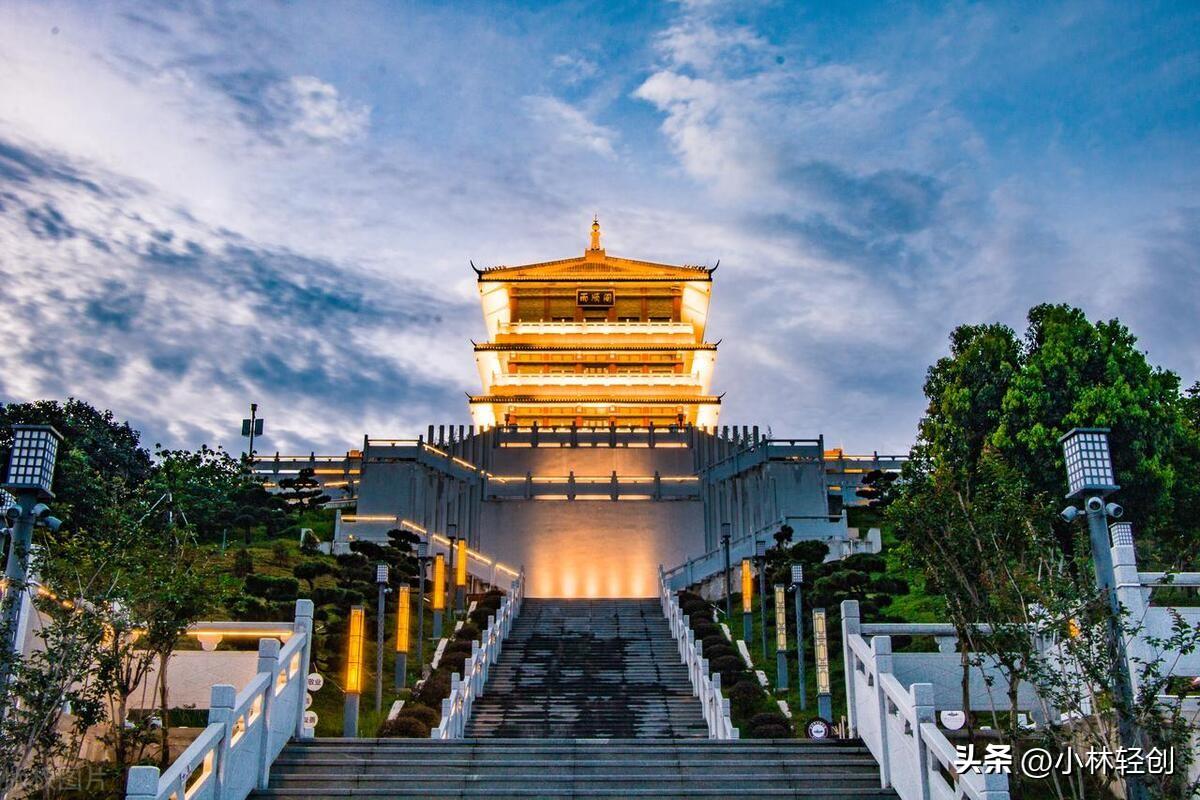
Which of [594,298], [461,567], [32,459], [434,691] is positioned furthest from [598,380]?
[32,459]

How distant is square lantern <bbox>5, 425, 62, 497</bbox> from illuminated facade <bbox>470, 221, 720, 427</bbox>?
3736 cm

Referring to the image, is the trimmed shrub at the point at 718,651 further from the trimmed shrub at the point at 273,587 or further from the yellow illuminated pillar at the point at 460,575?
the trimmed shrub at the point at 273,587

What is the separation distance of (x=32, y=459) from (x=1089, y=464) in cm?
1029

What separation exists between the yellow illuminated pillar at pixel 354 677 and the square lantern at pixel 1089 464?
10408 mm

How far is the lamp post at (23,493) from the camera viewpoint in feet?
36.6

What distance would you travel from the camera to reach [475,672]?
20.0 meters

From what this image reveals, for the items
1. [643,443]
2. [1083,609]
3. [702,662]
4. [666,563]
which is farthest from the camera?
[643,443]

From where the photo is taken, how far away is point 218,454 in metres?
39.4

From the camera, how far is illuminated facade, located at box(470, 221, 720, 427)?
164 feet

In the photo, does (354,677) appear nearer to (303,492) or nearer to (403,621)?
(403,621)

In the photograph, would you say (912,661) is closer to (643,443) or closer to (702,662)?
(702,662)

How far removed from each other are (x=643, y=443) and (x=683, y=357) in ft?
35.9

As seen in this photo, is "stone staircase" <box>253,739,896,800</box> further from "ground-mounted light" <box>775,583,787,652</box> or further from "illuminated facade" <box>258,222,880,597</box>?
"illuminated facade" <box>258,222,880,597</box>

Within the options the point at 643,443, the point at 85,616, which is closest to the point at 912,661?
the point at 85,616
